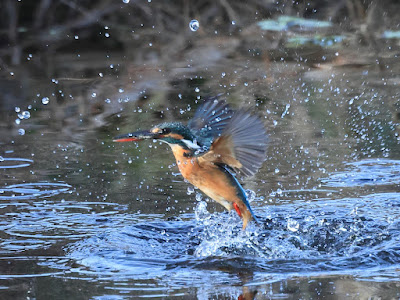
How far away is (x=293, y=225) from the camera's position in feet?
14.4

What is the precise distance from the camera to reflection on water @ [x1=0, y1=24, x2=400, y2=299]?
3.53 meters

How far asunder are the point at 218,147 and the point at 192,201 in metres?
1.03

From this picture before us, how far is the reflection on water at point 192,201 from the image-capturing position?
3.53m

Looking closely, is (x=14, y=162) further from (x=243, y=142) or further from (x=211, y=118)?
(x=243, y=142)

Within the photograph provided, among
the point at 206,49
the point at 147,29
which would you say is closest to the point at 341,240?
the point at 206,49

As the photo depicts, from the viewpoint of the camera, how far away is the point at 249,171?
12.7 ft

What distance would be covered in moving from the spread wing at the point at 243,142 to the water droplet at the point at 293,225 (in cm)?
61

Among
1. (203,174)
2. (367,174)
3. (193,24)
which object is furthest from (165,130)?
(193,24)

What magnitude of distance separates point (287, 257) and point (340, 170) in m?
1.72

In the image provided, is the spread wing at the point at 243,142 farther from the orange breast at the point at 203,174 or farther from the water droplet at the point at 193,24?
the water droplet at the point at 193,24

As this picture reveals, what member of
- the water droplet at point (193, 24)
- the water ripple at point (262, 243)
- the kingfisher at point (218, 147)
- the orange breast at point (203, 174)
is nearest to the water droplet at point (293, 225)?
the water ripple at point (262, 243)

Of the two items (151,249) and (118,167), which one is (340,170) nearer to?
→ (118,167)

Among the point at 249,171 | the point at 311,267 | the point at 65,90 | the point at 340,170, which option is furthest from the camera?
the point at 65,90

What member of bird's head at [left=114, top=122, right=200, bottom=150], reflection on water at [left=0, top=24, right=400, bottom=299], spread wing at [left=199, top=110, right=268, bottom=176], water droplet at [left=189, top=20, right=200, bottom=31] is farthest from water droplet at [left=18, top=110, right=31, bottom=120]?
spread wing at [left=199, top=110, right=268, bottom=176]
